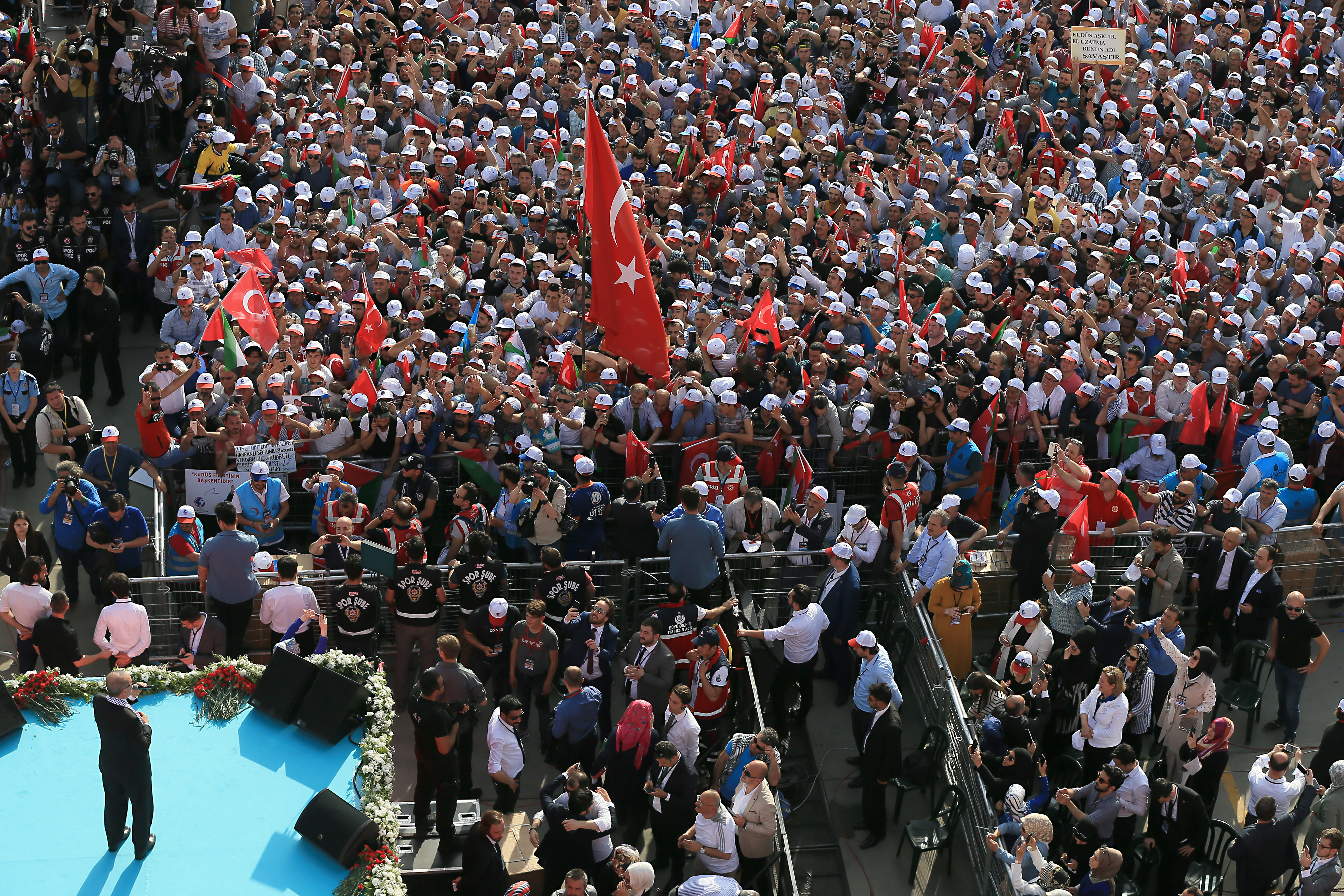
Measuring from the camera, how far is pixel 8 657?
14227mm

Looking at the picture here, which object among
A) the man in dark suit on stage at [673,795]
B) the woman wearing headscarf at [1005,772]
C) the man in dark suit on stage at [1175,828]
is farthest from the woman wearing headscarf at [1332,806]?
the man in dark suit on stage at [673,795]

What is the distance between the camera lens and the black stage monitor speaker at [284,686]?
11820 millimetres

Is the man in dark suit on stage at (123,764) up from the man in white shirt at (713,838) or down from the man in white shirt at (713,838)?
up

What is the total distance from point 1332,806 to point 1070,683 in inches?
90.1

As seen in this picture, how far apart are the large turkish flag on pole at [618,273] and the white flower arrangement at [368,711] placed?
441 cm

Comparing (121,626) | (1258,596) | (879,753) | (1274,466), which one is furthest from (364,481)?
A: (1274,466)

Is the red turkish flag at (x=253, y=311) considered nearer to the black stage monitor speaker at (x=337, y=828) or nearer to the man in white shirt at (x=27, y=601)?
the man in white shirt at (x=27, y=601)

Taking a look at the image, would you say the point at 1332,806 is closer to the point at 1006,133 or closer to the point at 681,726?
the point at 681,726

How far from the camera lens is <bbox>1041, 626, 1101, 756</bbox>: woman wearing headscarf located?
42.8 feet

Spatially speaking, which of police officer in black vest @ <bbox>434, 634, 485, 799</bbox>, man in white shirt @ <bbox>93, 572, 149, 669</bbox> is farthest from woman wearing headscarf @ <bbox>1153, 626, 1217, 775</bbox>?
man in white shirt @ <bbox>93, 572, 149, 669</bbox>

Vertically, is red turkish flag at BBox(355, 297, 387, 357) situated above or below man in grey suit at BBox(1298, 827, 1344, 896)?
above

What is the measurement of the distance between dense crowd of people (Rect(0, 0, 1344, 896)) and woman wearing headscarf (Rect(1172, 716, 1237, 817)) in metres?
0.05

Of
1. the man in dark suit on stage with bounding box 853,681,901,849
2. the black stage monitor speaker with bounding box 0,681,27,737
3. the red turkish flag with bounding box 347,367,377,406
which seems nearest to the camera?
the black stage monitor speaker with bounding box 0,681,27,737

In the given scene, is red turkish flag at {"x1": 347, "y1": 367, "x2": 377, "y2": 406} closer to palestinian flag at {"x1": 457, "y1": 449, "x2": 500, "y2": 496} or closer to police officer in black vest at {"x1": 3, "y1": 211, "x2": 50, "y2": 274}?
palestinian flag at {"x1": 457, "y1": 449, "x2": 500, "y2": 496}
